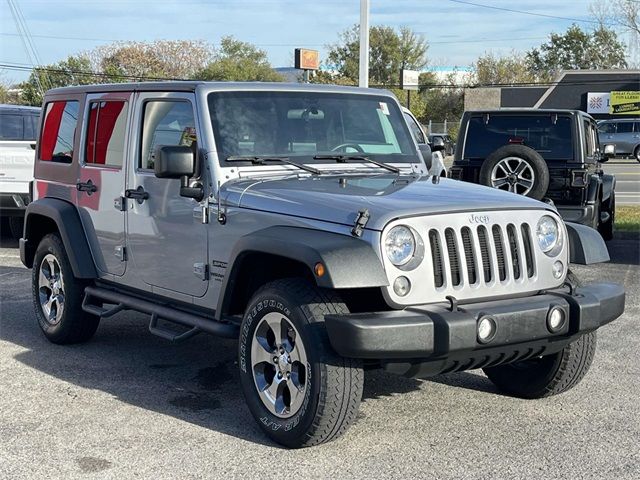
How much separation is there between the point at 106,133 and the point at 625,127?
35796mm

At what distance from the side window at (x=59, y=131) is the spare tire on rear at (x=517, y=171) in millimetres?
5088

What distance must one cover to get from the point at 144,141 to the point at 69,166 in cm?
110

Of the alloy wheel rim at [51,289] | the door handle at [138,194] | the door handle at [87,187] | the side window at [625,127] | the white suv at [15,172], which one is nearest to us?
the door handle at [138,194]

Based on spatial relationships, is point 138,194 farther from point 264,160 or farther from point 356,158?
point 356,158

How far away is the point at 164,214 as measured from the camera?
5.92 m

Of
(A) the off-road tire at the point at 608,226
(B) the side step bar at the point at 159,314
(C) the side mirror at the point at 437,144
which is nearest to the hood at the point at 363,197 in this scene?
(B) the side step bar at the point at 159,314

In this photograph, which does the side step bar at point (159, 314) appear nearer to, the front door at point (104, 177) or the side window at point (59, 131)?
the front door at point (104, 177)

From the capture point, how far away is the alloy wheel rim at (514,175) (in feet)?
34.3

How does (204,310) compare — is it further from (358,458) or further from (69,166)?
(69,166)

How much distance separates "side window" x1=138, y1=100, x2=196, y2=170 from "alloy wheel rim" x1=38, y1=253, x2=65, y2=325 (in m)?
1.41

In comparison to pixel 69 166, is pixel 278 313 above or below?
below

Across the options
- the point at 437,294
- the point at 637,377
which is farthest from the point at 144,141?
the point at 637,377

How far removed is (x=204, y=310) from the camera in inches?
223

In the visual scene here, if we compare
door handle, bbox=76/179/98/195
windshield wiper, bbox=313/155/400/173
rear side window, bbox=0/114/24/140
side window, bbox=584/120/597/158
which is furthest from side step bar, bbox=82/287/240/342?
side window, bbox=584/120/597/158
